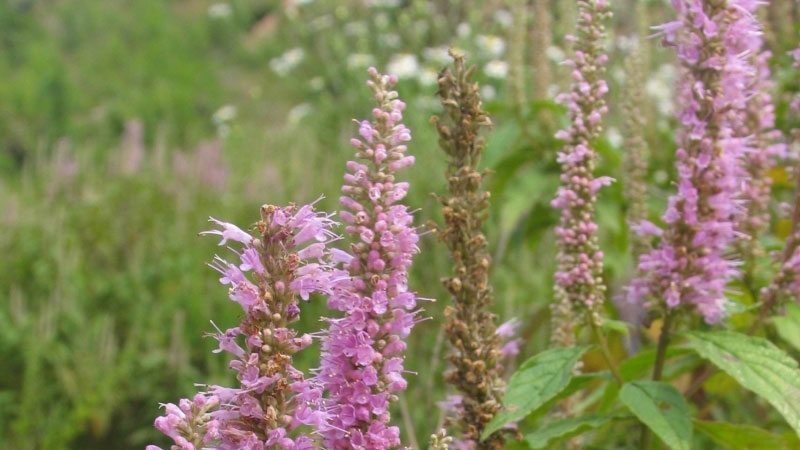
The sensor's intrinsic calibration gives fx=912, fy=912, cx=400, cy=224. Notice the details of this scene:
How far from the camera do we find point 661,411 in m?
1.59

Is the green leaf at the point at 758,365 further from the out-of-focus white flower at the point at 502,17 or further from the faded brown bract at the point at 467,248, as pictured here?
the out-of-focus white flower at the point at 502,17

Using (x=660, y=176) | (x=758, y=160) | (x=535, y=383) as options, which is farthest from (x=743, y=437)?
(x=660, y=176)

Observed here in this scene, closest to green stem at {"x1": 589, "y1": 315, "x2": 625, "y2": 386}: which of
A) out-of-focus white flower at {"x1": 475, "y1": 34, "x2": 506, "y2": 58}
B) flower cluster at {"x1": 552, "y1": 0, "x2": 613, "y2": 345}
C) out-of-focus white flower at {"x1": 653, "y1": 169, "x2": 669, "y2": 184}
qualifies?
flower cluster at {"x1": 552, "y1": 0, "x2": 613, "y2": 345}

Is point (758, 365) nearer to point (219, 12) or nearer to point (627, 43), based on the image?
point (627, 43)

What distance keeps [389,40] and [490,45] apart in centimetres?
155

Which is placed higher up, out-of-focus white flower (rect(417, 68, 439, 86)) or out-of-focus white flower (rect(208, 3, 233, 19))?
out-of-focus white flower (rect(208, 3, 233, 19))

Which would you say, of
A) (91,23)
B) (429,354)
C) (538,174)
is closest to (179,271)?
(429,354)

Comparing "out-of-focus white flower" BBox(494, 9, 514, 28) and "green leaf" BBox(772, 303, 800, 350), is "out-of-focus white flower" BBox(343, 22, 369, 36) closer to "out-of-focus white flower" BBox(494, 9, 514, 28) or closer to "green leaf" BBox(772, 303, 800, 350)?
"out-of-focus white flower" BBox(494, 9, 514, 28)

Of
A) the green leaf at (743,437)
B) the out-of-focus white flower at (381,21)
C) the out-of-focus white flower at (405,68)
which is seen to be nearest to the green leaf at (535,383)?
the green leaf at (743,437)

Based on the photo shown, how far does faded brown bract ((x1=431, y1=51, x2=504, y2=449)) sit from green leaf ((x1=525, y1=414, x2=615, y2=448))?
0.45 feet

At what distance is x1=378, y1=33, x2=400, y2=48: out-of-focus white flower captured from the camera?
345 inches

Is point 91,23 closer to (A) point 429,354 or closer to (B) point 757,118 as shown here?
(A) point 429,354

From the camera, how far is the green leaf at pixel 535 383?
1.43 metres

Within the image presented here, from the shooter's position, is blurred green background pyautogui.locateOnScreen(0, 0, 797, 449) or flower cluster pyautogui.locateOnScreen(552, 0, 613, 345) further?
blurred green background pyautogui.locateOnScreen(0, 0, 797, 449)
